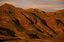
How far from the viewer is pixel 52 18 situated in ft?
101

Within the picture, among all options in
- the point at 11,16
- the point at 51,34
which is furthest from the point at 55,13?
the point at 11,16

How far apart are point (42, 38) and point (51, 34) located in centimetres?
113

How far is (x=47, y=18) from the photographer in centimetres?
3191

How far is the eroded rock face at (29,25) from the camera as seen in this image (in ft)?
90.0

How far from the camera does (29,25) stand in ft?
102

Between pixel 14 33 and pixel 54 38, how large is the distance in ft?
14.2

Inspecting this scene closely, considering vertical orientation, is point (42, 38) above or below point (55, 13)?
below

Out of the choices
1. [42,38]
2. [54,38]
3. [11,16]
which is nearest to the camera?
[54,38]

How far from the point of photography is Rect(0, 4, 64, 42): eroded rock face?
27438mm

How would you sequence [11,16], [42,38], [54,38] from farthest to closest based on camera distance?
1. [11,16]
2. [42,38]
3. [54,38]

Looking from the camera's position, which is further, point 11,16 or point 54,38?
point 11,16

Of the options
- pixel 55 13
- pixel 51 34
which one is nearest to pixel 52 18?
pixel 55 13

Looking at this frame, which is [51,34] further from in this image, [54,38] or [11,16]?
[11,16]

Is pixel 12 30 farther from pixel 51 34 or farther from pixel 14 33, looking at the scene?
pixel 51 34
